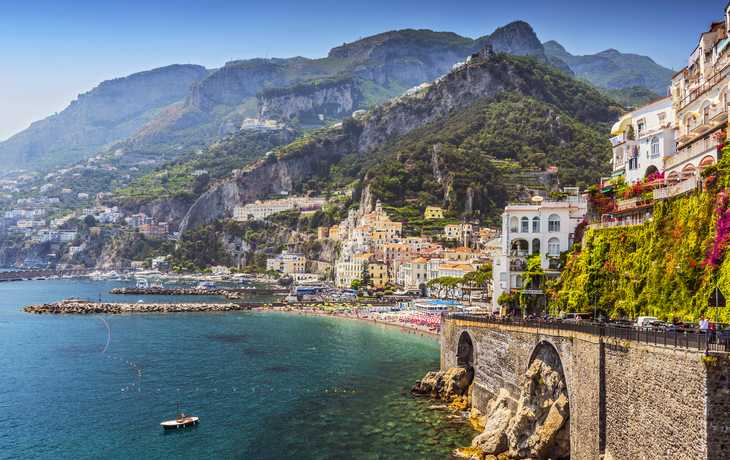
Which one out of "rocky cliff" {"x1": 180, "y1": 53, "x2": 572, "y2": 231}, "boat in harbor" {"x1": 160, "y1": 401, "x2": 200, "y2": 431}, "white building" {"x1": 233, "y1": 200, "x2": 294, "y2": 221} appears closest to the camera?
"boat in harbor" {"x1": 160, "y1": 401, "x2": 200, "y2": 431}

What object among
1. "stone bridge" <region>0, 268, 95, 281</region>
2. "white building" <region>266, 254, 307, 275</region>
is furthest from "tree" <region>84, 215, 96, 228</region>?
"white building" <region>266, 254, 307, 275</region>

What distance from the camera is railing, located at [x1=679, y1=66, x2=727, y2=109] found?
24178 millimetres

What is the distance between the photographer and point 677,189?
69.8 ft

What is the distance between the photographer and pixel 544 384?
21516 millimetres

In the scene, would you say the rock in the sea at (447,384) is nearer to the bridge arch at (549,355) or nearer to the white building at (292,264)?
the bridge arch at (549,355)

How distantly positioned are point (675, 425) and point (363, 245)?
99.8 m

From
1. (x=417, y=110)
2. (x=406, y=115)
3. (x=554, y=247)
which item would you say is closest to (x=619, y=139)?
(x=554, y=247)

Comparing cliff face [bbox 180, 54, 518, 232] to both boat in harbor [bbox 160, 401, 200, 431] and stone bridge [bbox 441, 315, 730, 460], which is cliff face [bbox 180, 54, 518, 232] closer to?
boat in harbor [bbox 160, 401, 200, 431]

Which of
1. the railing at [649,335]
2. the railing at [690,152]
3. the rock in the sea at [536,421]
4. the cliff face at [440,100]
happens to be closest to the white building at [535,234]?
the railing at [690,152]

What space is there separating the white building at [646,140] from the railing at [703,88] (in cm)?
157

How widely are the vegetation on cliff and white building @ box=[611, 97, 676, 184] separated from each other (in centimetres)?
763

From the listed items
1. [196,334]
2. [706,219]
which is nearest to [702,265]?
[706,219]

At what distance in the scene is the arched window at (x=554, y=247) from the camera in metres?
35.8

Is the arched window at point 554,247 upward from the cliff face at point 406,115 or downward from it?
downward
